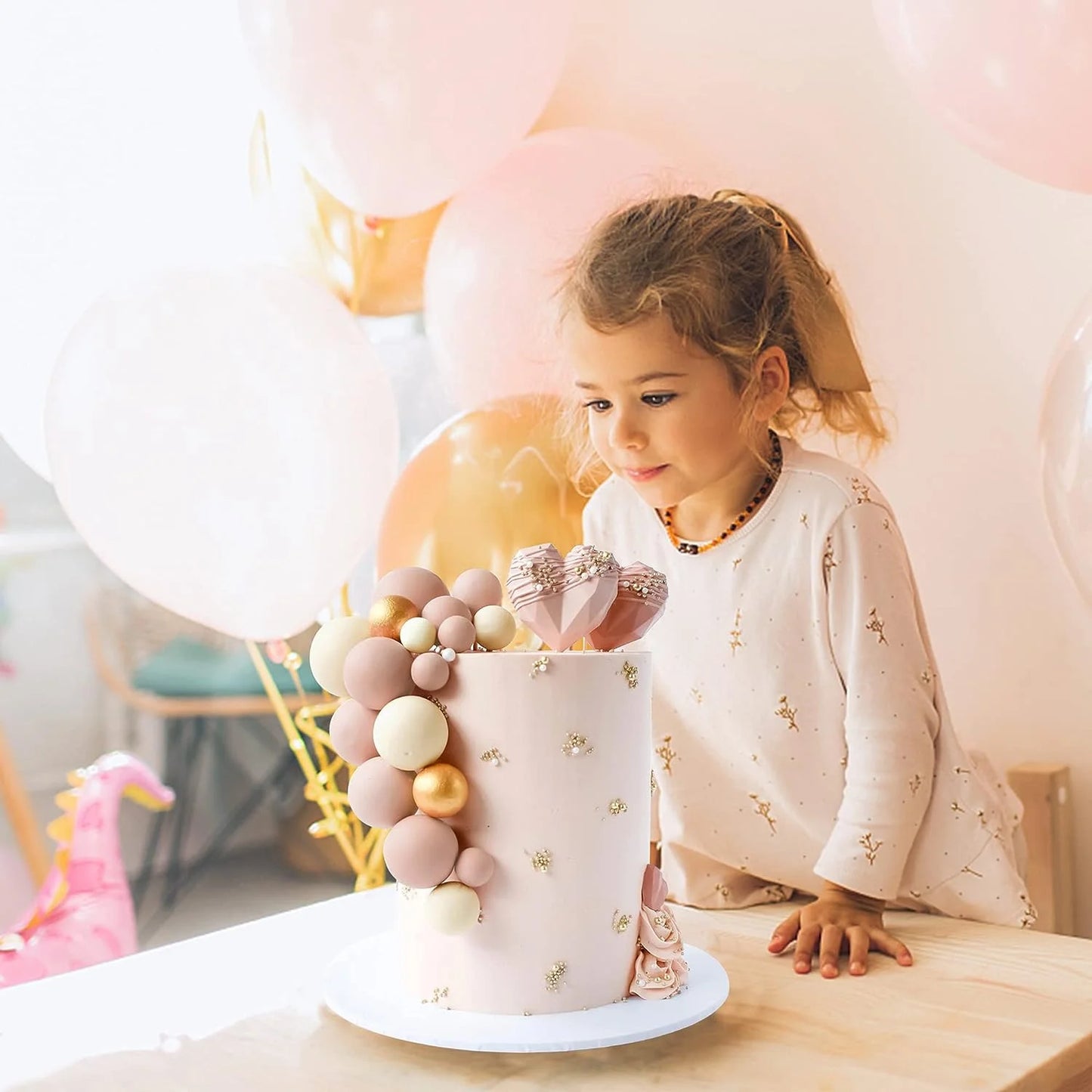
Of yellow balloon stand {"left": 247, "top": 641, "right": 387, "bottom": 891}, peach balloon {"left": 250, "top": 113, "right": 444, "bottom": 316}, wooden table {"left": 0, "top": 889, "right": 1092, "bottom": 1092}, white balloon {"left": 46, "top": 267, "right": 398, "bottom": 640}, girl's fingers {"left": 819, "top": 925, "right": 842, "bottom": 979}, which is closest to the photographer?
wooden table {"left": 0, "top": 889, "right": 1092, "bottom": 1092}

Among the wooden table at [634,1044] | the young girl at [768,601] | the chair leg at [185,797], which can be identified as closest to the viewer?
the wooden table at [634,1044]

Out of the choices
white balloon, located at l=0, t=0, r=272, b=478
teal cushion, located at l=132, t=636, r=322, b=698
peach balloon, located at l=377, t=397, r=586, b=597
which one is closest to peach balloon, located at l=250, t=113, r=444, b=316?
white balloon, located at l=0, t=0, r=272, b=478

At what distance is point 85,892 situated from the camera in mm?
1379

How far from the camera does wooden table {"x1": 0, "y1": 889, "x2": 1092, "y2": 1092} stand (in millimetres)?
571

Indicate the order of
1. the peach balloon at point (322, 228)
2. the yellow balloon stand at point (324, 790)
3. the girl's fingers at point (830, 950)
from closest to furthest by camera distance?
1. the girl's fingers at point (830, 950)
2. the yellow balloon stand at point (324, 790)
3. the peach balloon at point (322, 228)

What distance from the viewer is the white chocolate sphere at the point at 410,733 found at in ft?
1.95

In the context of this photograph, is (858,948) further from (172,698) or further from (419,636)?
(172,698)

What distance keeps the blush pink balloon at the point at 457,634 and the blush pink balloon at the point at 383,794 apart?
0.22 ft

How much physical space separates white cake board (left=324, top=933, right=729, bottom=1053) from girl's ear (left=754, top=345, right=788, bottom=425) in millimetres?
416

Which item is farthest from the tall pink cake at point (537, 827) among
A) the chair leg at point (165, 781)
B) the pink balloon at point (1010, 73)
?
the chair leg at point (165, 781)

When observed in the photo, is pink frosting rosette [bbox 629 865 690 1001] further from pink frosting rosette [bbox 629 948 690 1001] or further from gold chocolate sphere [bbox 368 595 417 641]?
gold chocolate sphere [bbox 368 595 417 641]

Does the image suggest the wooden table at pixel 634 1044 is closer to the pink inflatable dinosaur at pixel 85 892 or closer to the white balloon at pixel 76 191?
the pink inflatable dinosaur at pixel 85 892

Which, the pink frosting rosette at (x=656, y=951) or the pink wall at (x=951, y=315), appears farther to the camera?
the pink wall at (x=951, y=315)

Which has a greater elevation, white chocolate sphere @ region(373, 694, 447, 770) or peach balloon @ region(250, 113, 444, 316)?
peach balloon @ region(250, 113, 444, 316)
